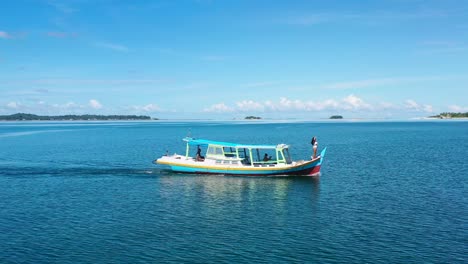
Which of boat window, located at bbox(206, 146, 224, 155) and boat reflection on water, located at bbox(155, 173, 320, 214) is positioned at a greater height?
boat window, located at bbox(206, 146, 224, 155)

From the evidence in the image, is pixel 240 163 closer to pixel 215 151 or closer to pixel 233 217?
pixel 215 151

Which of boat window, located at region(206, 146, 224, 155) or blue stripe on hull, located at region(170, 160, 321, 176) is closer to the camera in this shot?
blue stripe on hull, located at region(170, 160, 321, 176)

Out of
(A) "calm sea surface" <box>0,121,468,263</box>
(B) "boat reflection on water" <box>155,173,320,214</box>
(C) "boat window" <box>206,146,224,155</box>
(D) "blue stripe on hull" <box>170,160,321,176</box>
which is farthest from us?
(C) "boat window" <box>206,146,224,155</box>

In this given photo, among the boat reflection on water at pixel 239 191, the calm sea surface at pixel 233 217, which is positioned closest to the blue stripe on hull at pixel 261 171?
the boat reflection on water at pixel 239 191

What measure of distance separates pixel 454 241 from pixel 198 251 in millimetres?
18144

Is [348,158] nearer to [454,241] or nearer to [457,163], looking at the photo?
[457,163]

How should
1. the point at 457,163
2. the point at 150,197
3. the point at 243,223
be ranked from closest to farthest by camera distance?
the point at 243,223
the point at 150,197
the point at 457,163

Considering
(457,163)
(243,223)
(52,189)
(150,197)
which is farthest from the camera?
(457,163)

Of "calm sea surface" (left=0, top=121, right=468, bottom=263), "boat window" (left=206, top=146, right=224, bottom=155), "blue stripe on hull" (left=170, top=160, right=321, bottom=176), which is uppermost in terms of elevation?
"boat window" (left=206, top=146, right=224, bottom=155)

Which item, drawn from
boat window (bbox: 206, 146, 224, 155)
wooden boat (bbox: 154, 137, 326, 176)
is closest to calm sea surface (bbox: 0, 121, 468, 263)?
wooden boat (bbox: 154, 137, 326, 176)

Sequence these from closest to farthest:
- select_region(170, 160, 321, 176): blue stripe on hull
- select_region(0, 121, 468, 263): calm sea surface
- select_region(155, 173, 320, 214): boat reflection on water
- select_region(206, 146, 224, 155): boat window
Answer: select_region(0, 121, 468, 263): calm sea surface, select_region(155, 173, 320, 214): boat reflection on water, select_region(170, 160, 321, 176): blue stripe on hull, select_region(206, 146, 224, 155): boat window

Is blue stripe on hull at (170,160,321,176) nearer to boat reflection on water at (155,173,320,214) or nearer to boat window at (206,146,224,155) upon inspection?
boat reflection on water at (155,173,320,214)

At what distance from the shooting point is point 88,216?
1492 inches

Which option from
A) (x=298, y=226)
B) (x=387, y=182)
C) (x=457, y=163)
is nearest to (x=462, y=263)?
(x=298, y=226)
